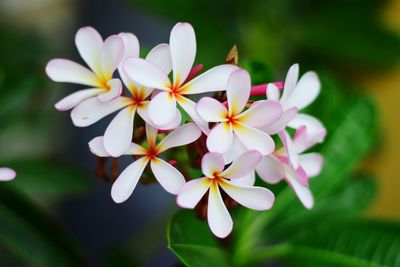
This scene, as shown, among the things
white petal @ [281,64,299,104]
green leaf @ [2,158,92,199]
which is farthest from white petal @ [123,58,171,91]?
green leaf @ [2,158,92,199]

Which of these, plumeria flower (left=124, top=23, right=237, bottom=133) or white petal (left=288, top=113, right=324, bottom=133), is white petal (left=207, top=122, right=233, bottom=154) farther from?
white petal (left=288, top=113, right=324, bottom=133)

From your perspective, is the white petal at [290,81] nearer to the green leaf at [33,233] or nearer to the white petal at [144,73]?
the white petal at [144,73]

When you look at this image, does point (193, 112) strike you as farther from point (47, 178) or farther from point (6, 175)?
point (47, 178)

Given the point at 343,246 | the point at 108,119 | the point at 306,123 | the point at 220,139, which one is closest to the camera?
the point at 220,139

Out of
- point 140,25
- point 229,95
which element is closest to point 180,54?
point 229,95

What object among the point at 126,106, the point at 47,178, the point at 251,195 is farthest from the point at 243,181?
the point at 47,178

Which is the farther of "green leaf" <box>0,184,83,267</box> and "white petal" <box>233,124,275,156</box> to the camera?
"green leaf" <box>0,184,83,267</box>
